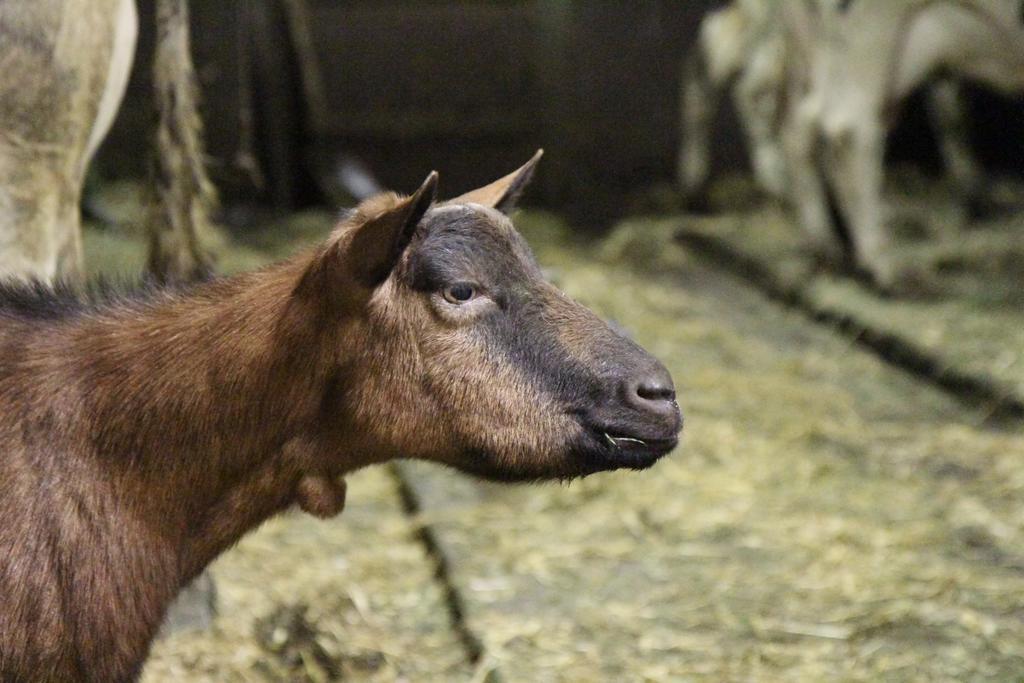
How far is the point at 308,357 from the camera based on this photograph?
2.76 m

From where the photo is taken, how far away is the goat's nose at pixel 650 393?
2.76 meters

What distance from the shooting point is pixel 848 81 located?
8297 mm

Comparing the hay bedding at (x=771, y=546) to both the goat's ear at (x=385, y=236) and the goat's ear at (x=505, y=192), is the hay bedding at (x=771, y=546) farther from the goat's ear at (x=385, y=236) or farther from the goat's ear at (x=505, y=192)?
the goat's ear at (x=385, y=236)

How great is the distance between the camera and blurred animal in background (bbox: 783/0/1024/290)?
26.5ft

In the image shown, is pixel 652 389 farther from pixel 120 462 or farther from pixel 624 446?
pixel 120 462

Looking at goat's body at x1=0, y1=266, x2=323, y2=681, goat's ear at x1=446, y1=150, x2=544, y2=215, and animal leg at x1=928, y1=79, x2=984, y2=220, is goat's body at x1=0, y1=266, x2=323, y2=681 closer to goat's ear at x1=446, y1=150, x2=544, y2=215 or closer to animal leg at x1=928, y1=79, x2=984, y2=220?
goat's ear at x1=446, y1=150, x2=544, y2=215

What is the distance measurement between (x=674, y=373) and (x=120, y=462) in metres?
4.62

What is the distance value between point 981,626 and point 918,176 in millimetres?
8287

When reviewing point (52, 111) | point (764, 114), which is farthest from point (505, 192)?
point (764, 114)

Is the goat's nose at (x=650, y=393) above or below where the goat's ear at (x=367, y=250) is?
below

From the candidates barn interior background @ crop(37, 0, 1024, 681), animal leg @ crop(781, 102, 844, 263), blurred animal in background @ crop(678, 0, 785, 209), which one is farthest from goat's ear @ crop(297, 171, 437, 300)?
blurred animal in background @ crop(678, 0, 785, 209)

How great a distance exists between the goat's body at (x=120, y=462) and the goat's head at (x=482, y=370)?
183 millimetres

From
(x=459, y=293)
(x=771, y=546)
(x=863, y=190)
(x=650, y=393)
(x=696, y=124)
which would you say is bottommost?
(x=696, y=124)

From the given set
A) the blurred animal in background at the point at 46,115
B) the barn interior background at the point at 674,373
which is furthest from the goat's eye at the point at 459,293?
the blurred animal in background at the point at 46,115
